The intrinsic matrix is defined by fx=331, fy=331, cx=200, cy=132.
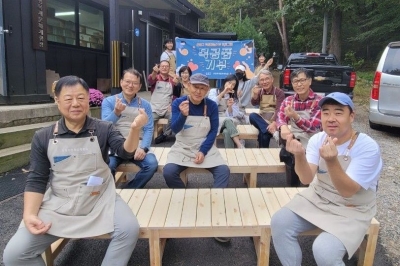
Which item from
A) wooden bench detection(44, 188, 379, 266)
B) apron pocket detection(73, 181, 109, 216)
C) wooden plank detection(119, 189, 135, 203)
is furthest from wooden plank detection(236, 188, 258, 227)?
apron pocket detection(73, 181, 109, 216)

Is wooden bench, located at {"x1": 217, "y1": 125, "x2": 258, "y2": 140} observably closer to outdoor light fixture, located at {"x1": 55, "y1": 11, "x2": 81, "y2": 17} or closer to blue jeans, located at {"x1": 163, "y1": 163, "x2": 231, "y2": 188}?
blue jeans, located at {"x1": 163, "y1": 163, "x2": 231, "y2": 188}

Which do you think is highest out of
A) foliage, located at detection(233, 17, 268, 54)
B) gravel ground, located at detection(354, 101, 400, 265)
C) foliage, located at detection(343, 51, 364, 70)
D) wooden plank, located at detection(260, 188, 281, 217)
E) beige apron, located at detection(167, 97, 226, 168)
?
foliage, located at detection(233, 17, 268, 54)

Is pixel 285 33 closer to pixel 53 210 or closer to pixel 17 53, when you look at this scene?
pixel 17 53

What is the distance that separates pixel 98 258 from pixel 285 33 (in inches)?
951

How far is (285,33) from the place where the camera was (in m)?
24.1

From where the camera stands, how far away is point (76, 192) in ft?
6.70

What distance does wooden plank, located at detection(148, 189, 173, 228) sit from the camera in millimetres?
2201

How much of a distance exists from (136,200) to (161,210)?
0.97 feet

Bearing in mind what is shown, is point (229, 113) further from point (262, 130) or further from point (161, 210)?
point (161, 210)

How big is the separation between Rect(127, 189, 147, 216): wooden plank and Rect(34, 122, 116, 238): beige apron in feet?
1.28

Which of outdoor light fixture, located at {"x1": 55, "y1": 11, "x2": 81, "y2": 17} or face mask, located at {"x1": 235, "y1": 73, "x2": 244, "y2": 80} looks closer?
face mask, located at {"x1": 235, "y1": 73, "x2": 244, "y2": 80}

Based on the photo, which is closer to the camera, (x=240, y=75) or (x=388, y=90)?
(x=388, y=90)

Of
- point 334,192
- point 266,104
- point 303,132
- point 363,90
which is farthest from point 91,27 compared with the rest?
point 363,90

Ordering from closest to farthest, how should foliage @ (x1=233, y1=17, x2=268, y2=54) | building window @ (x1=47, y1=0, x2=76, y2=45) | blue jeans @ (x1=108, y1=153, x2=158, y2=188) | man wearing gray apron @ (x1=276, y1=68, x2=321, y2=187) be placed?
blue jeans @ (x1=108, y1=153, x2=158, y2=188) < man wearing gray apron @ (x1=276, y1=68, x2=321, y2=187) < building window @ (x1=47, y1=0, x2=76, y2=45) < foliage @ (x1=233, y1=17, x2=268, y2=54)
